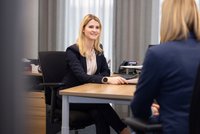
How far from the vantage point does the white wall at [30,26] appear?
0.91ft

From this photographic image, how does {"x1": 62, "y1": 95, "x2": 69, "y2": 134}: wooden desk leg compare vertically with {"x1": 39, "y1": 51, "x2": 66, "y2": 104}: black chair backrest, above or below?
below

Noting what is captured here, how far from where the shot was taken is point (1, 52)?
274 millimetres

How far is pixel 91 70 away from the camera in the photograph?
2818mm

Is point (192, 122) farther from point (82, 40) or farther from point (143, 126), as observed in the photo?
point (82, 40)

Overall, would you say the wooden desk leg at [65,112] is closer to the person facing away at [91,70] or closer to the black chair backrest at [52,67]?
the person facing away at [91,70]

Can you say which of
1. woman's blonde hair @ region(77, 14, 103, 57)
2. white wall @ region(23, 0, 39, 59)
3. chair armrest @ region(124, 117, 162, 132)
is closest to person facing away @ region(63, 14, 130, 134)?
woman's blonde hair @ region(77, 14, 103, 57)

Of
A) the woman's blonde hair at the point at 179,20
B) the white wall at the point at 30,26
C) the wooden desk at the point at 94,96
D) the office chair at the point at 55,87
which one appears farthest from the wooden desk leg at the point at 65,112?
the white wall at the point at 30,26

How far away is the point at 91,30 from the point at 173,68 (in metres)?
1.61

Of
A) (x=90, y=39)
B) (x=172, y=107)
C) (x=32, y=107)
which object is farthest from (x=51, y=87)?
(x=32, y=107)

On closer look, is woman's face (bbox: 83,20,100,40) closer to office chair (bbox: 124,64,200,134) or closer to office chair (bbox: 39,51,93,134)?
office chair (bbox: 39,51,93,134)

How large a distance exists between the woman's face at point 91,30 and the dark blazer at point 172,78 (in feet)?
4.94

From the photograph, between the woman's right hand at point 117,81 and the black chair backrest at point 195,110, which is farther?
the woman's right hand at point 117,81

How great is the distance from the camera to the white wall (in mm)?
279

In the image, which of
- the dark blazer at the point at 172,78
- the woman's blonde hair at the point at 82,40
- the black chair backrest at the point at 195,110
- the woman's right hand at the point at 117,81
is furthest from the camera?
the woman's blonde hair at the point at 82,40
